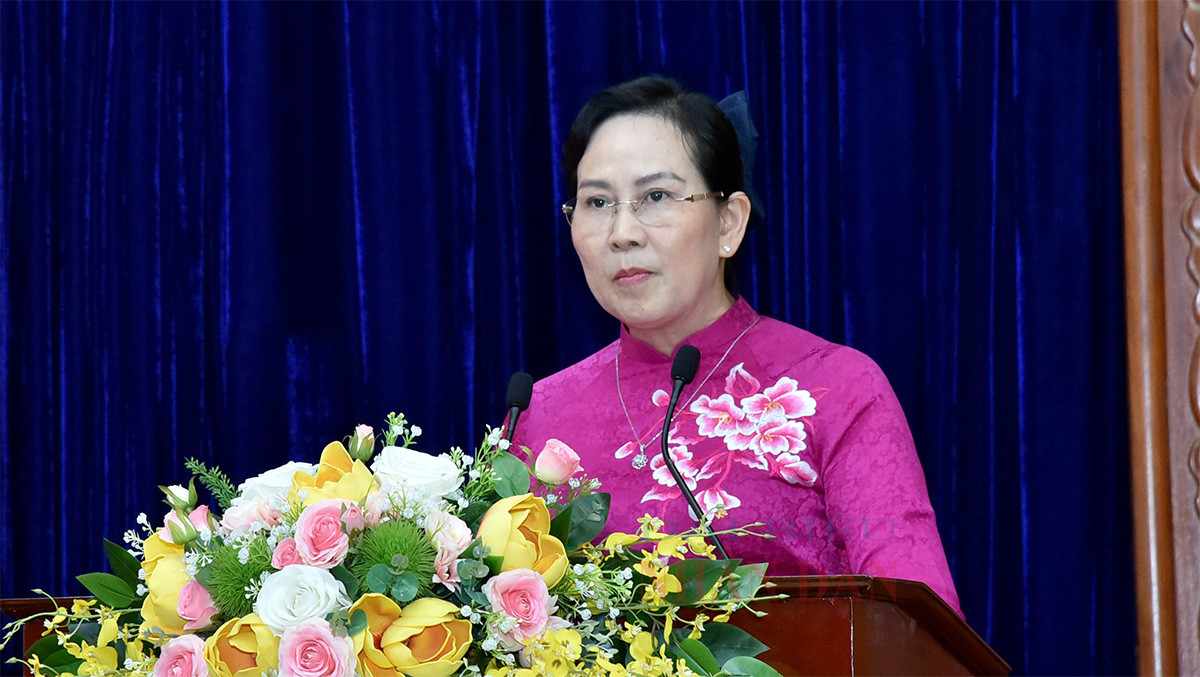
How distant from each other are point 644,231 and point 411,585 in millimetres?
1097

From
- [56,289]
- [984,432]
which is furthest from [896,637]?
[56,289]

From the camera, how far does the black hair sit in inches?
83.4

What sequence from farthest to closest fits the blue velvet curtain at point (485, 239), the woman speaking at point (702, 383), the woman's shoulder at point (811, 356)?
the blue velvet curtain at point (485, 239)
the woman's shoulder at point (811, 356)
the woman speaking at point (702, 383)

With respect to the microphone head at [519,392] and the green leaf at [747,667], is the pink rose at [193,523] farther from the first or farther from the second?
the microphone head at [519,392]

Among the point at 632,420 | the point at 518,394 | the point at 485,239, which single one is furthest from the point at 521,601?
the point at 485,239

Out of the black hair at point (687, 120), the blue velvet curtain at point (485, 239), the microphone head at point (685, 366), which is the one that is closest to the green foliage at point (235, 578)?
the microphone head at point (685, 366)

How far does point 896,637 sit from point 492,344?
1507mm

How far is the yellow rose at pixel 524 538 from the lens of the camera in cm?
110

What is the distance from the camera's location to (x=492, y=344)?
8.72 ft

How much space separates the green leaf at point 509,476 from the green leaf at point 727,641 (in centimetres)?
17

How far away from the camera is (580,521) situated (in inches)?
46.4

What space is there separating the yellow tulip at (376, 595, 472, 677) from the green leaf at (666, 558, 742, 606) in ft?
0.59

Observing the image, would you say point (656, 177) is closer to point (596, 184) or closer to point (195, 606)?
point (596, 184)

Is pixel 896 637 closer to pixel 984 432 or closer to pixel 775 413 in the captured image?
pixel 775 413
